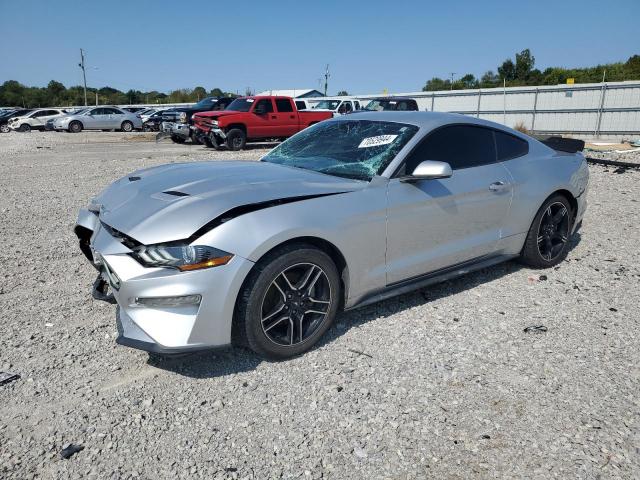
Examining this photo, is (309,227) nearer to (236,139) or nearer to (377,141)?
(377,141)

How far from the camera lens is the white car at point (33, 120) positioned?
1224 inches

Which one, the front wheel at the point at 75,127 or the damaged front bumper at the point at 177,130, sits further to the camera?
the front wheel at the point at 75,127

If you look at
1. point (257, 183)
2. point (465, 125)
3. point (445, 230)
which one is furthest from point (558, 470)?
point (465, 125)

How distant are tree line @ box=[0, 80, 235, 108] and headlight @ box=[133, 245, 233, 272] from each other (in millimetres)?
75647

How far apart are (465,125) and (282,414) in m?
2.83

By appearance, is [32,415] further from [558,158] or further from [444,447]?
[558,158]

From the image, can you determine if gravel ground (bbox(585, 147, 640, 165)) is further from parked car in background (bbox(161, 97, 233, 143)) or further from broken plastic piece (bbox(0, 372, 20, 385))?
broken plastic piece (bbox(0, 372, 20, 385))

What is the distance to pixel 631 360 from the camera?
10.7ft

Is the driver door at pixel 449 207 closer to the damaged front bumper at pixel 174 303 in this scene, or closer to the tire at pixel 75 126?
the damaged front bumper at pixel 174 303

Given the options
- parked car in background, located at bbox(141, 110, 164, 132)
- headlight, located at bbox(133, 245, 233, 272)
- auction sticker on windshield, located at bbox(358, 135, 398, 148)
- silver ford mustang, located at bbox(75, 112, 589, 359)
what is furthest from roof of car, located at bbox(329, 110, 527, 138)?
parked car in background, located at bbox(141, 110, 164, 132)

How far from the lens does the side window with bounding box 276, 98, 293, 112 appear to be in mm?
17562

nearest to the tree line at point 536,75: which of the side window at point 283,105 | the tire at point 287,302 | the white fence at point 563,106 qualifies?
the white fence at point 563,106

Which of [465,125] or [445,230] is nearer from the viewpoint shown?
[445,230]

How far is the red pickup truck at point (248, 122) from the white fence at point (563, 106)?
1192cm
